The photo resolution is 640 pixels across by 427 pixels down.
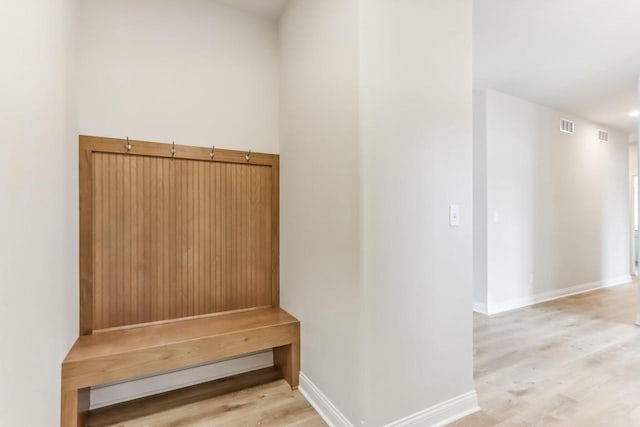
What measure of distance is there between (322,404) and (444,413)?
0.71 metres

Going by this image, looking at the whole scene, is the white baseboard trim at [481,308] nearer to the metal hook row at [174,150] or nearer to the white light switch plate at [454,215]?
the white light switch plate at [454,215]

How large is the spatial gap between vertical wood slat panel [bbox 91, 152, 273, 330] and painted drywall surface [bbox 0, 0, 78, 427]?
245mm

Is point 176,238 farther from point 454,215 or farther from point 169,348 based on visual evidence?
point 454,215

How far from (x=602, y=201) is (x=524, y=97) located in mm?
2633

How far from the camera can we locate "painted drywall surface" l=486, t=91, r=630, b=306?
388 cm

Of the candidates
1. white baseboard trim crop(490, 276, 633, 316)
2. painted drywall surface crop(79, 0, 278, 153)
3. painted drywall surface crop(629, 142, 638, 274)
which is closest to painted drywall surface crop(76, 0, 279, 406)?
painted drywall surface crop(79, 0, 278, 153)

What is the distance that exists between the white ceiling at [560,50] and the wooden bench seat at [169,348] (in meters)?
2.77

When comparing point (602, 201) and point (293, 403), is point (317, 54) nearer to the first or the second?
point (293, 403)

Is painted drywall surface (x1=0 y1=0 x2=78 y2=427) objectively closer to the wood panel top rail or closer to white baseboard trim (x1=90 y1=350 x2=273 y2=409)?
the wood panel top rail

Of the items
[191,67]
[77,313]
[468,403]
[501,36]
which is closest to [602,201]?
[501,36]

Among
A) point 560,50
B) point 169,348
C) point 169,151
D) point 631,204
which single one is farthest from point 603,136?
point 169,348

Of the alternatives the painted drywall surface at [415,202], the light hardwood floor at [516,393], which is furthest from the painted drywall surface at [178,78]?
the painted drywall surface at [415,202]

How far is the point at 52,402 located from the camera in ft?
4.86

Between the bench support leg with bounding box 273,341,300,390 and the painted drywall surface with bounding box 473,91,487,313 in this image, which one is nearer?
the bench support leg with bounding box 273,341,300,390
